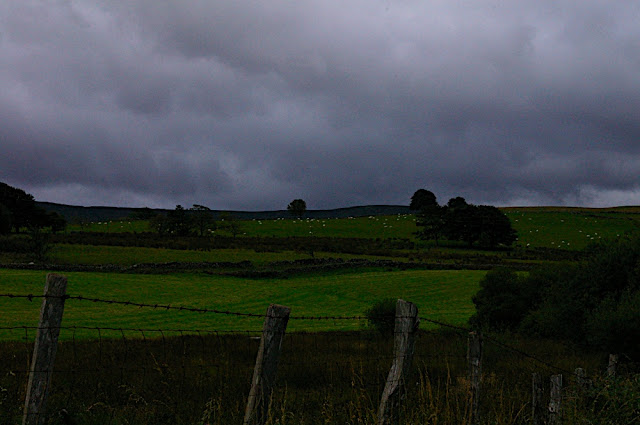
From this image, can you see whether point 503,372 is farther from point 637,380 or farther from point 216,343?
point 216,343

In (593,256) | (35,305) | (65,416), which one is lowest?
(35,305)

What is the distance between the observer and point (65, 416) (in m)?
6.59

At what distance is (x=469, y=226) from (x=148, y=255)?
5493 centimetres

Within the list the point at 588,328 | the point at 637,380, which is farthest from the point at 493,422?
the point at 588,328

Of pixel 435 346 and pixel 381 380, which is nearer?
pixel 381 380

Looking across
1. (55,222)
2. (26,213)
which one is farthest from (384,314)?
(26,213)

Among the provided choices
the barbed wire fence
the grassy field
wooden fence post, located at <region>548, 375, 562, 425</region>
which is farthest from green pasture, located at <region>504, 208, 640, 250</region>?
wooden fence post, located at <region>548, 375, 562, 425</region>

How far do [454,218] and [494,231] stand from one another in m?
7.42

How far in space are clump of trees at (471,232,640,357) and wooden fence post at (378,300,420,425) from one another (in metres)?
9.58

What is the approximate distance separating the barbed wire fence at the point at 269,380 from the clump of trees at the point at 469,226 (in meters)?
71.9

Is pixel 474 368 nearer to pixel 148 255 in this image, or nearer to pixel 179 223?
pixel 148 255

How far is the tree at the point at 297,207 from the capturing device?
163000mm

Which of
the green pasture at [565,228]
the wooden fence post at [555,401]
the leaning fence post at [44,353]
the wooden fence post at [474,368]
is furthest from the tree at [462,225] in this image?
the leaning fence post at [44,353]

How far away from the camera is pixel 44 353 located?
5.33 metres
